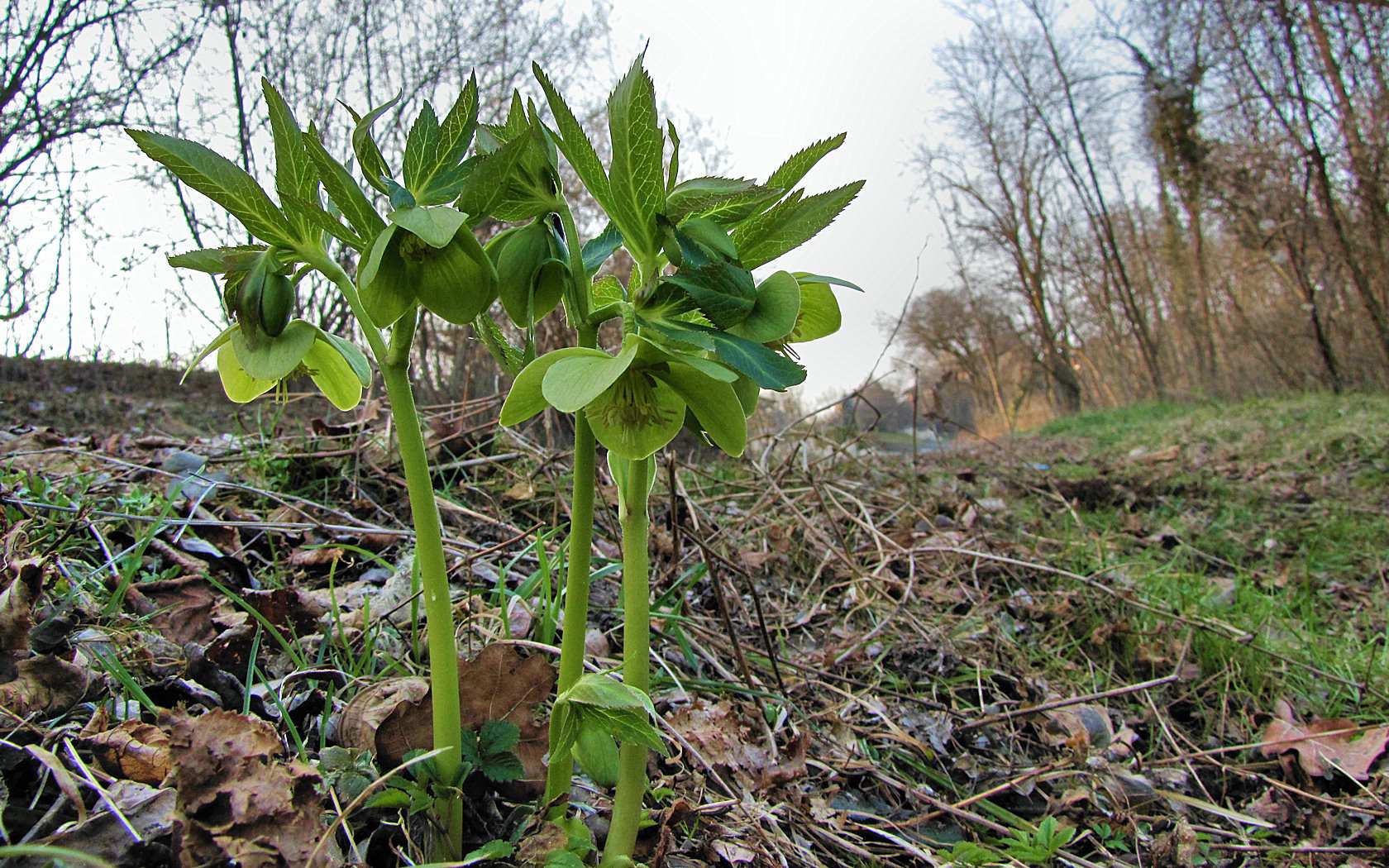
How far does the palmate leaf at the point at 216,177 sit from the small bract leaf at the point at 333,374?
0.16 m

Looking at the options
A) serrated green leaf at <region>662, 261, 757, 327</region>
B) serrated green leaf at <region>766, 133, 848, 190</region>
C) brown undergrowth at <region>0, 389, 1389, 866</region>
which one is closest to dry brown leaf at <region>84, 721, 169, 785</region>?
brown undergrowth at <region>0, 389, 1389, 866</region>

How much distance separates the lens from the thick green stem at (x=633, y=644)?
0.75 metres

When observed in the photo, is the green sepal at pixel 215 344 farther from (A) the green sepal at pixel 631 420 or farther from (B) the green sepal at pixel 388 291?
(A) the green sepal at pixel 631 420

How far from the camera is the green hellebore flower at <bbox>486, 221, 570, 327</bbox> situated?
711mm

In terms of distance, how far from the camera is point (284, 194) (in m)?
0.68

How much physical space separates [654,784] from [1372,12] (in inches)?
512

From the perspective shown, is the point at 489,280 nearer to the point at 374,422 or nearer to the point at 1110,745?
the point at 1110,745

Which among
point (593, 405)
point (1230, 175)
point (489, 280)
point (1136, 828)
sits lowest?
point (1136, 828)

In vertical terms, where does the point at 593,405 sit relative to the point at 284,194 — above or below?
below

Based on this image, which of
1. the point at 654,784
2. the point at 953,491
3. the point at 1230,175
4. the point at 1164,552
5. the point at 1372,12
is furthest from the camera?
the point at 1230,175

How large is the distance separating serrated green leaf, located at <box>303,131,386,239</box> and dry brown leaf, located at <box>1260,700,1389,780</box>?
214cm

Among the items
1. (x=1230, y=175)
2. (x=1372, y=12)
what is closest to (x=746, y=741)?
(x=1372, y=12)

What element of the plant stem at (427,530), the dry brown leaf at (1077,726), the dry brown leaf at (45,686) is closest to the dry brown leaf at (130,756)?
the dry brown leaf at (45,686)

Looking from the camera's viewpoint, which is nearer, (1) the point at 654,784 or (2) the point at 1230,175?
(1) the point at 654,784
